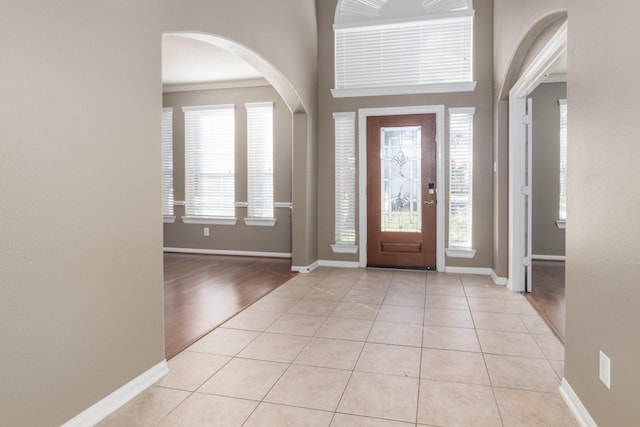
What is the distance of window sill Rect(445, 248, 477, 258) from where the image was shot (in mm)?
5230

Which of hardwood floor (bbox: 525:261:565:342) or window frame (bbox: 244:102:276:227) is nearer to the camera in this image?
hardwood floor (bbox: 525:261:565:342)

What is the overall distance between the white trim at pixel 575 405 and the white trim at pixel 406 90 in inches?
152

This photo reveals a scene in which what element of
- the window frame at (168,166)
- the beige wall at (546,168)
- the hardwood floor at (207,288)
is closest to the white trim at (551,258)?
the beige wall at (546,168)

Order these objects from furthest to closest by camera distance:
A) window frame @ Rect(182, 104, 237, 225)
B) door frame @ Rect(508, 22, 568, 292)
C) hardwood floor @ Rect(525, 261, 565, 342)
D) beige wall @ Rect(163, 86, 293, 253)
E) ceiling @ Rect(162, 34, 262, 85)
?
window frame @ Rect(182, 104, 237, 225)
beige wall @ Rect(163, 86, 293, 253)
ceiling @ Rect(162, 34, 262, 85)
door frame @ Rect(508, 22, 568, 292)
hardwood floor @ Rect(525, 261, 565, 342)

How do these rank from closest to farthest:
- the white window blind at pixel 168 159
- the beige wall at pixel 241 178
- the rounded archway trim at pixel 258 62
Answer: the rounded archway trim at pixel 258 62
the beige wall at pixel 241 178
the white window blind at pixel 168 159

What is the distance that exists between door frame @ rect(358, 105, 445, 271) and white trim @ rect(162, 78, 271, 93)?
1.84 m

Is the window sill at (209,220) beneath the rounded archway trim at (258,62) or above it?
beneath

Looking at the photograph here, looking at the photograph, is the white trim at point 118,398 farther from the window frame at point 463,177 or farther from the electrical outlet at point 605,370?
the window frame at point 463,177

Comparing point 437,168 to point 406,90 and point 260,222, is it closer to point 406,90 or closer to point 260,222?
point 406,90

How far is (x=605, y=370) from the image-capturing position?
171 cm

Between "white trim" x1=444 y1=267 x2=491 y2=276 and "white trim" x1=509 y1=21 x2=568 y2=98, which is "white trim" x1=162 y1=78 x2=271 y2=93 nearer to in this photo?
"white trim" x1=509 y1=21 x2=568 y2=98

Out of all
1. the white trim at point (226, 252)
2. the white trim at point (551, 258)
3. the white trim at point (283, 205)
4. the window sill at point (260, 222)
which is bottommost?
the white trim at point (551, 258)

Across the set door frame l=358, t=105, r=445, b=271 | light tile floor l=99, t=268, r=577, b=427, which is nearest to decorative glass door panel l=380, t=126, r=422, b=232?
door frame l=358, t=105, r=445, b=271

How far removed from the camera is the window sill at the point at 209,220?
659cm
